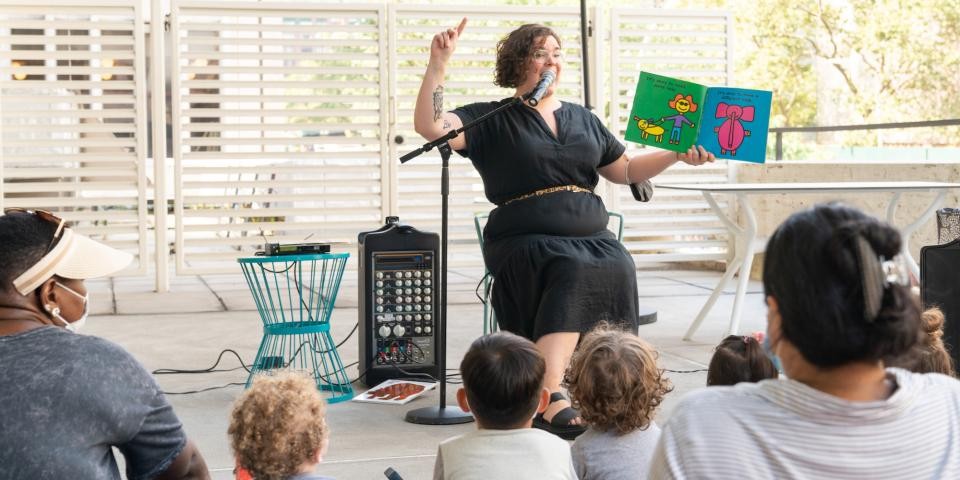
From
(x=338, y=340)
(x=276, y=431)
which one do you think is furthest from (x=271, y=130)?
(x=276, y=431)

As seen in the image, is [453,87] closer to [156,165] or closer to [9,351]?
[156,165]

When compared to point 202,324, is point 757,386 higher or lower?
higher

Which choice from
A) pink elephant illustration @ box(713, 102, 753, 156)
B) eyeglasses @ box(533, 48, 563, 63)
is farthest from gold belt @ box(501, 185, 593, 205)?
pink elephant illustration @ box(713, 102, 753, 156)

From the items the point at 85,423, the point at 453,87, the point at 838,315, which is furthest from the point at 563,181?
the point at 453,87

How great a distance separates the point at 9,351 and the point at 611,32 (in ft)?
23.8

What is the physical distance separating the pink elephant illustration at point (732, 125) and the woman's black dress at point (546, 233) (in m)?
0.50

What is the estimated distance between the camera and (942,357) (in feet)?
9.71

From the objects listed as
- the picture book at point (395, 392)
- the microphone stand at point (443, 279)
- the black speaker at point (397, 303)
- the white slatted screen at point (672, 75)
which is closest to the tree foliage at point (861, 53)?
the white slatted screen at point (672, 75)

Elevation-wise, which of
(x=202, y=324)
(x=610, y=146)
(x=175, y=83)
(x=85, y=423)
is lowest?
(x=202, y=324)

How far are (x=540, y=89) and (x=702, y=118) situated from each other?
1.83 feet

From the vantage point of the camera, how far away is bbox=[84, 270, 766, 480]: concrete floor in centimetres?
400

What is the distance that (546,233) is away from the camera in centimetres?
423

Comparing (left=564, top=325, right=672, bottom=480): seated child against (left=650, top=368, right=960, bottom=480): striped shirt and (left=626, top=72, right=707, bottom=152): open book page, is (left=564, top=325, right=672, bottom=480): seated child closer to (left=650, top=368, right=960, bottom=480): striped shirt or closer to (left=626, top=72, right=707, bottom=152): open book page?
(left=650, top=368, right=960, bottom=480): striped shirt

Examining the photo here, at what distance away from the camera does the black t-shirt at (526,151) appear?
420cm
